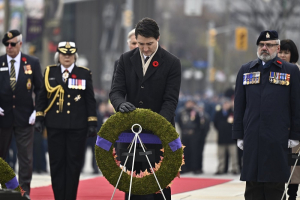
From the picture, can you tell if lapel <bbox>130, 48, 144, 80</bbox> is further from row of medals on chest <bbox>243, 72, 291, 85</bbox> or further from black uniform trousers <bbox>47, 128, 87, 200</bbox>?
black uniform trousers <bbox>47, 128, 87, 200</bbox>

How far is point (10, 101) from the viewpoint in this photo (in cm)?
1028

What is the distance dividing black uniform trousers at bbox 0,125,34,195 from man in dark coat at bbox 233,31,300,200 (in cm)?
347

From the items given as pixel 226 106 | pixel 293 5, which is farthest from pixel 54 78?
pixel 293 5

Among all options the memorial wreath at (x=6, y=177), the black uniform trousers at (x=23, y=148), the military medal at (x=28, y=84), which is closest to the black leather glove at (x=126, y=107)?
the memorial wreath at (x=6, y=177)

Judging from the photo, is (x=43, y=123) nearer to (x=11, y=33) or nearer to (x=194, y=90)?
(x=11, y=33)

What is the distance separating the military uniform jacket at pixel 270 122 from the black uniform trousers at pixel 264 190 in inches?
4.9

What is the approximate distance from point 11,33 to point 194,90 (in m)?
70.4

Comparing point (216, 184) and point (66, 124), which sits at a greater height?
point (66, 124)

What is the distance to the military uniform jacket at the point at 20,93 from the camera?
1016 centimetres

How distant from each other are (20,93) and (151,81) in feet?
11.2

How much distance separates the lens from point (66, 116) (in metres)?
9.39

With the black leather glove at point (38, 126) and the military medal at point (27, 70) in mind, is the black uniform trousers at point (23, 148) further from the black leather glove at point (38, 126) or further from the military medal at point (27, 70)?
the military medal at point (27, 70)

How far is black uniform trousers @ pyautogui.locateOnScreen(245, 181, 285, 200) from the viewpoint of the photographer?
762 cm

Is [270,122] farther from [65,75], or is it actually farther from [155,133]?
[65,75]
